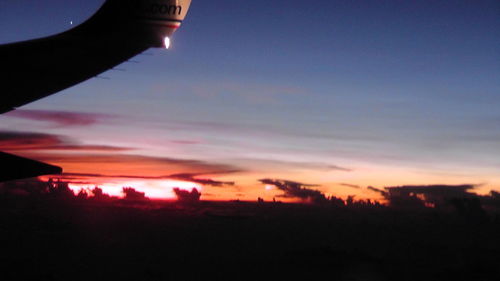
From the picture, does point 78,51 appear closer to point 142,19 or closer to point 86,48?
point 86,48

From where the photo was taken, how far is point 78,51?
10.8 ft

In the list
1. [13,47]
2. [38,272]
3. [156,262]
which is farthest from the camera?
[156,262]

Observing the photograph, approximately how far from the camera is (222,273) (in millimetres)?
161250

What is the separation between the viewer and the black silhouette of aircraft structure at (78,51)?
284 centimetres

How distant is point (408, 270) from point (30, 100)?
646 ft

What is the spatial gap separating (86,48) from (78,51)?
3.1 inches

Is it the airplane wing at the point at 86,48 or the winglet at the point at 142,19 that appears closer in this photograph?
the airplane wing at the point at 86,48

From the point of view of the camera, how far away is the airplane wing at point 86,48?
9.64ft

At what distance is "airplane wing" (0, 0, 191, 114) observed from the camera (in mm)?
2939

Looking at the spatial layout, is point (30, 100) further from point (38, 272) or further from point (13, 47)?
point (38, 272)

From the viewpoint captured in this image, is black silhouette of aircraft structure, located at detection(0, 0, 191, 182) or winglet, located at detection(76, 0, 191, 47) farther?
winglet, located at detection(76, 0, 191, 47)

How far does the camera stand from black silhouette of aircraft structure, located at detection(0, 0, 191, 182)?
284cm

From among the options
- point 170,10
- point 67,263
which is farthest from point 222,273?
point 170,10

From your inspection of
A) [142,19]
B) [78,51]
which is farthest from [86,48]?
[142,19]
